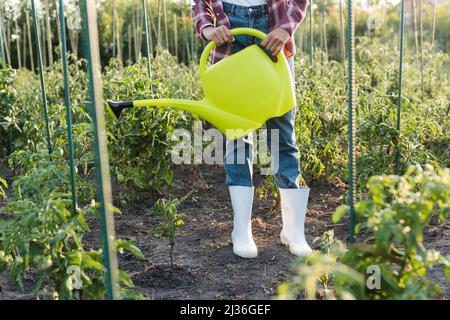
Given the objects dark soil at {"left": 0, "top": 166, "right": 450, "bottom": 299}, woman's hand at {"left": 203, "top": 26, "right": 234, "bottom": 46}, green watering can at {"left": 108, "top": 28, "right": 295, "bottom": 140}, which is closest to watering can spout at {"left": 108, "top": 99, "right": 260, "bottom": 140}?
green watering can at {"left": 108, "top": 28, "right": 295, "bottom": 140}

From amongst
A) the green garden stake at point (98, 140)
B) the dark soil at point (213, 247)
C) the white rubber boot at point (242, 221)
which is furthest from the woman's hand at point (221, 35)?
the dark soil at point (213, 247)

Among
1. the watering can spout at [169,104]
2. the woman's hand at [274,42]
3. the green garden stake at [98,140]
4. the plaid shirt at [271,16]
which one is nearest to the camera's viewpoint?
the green garden stake at [98,140]

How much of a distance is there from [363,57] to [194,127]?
2.84m

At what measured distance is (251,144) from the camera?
244 cm

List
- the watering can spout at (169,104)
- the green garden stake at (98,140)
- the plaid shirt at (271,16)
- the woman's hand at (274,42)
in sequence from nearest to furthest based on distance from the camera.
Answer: the green garden stake at (98,140) < the watering can spout at (169,104) < the woman's hand at (274,42) < the plaid shirt at (271,16)

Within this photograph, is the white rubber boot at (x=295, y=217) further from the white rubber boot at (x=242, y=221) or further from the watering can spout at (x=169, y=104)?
the watering can spout at (x=169, y=104)

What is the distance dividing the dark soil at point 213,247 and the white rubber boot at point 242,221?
0.04m

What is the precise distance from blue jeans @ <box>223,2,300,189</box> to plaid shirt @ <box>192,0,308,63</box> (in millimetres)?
33

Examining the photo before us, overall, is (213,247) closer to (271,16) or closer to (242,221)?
(242,221)

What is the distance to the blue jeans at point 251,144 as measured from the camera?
2.32 m

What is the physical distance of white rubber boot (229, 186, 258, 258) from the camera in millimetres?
2396

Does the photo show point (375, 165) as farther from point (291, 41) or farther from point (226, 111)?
A: point (226, 111)

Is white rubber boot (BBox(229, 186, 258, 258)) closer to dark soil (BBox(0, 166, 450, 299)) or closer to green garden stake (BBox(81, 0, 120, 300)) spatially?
dark soil (BBox(0, 166, 450, 299))
